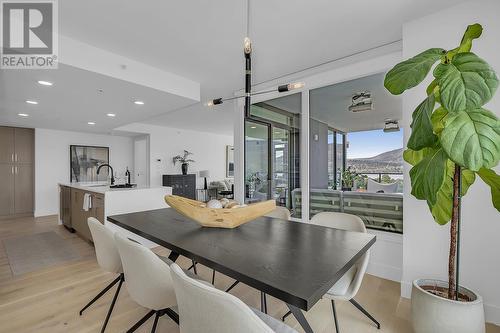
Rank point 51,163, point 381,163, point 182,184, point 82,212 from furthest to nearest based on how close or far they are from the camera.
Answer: point 182,184, point 51,163, point 82,212, point 381,163

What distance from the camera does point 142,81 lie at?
2.93 m

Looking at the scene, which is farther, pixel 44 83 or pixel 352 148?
pixel 352 148

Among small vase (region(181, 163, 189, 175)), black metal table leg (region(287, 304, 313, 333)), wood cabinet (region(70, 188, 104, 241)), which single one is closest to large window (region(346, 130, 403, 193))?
black metal table leg (region(287, 304, 313, 333))

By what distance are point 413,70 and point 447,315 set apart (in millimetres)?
1566

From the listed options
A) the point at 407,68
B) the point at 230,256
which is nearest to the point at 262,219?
the point at 230,256

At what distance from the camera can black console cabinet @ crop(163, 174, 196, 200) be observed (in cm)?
705

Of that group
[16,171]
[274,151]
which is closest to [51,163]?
[16,171]

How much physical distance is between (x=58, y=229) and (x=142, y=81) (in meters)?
3.89

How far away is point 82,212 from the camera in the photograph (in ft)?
13.1

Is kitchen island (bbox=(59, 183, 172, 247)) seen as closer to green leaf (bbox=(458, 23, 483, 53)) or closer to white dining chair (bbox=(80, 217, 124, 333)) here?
white dining chair (bbox=(80, 217, 124, 333))

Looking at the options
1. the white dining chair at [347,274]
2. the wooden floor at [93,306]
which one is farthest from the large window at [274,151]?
the wooden floor at [93,306]

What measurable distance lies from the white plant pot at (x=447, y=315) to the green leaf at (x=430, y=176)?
0.65 meters

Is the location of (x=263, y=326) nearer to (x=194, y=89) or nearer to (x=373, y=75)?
(x=373, y=75)

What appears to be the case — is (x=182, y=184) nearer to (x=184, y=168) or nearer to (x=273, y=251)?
(x=184, y=168)
